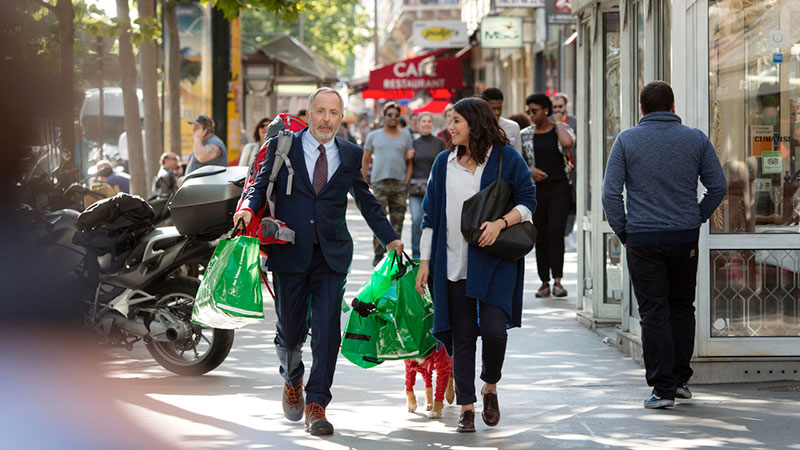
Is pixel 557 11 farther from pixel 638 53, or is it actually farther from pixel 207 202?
pixel 207 202

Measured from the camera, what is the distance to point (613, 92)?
412 inches

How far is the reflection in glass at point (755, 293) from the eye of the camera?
818cm

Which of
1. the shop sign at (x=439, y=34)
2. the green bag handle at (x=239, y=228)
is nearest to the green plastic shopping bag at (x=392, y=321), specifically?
the green bag handle at (x=239, y=228)

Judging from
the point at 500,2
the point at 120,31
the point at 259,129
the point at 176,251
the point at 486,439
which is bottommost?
the point at 486,439

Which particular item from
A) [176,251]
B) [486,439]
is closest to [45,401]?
[176,251]

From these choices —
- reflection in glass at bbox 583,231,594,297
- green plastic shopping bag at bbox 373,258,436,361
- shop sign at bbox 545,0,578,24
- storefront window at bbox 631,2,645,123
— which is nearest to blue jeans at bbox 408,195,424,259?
reflection in glass at bbox 583,231,594,297

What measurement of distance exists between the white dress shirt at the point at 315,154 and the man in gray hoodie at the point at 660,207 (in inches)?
56.8

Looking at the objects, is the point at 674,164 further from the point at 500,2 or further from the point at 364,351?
the point at 500,2

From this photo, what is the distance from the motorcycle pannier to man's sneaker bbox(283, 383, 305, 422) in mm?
1770

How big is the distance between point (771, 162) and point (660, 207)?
136 cm

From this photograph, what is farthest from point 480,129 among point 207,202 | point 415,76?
point 415,76

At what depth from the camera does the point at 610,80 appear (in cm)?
1051

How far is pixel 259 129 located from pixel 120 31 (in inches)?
78.1

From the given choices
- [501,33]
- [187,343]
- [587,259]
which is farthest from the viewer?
[501,33]
